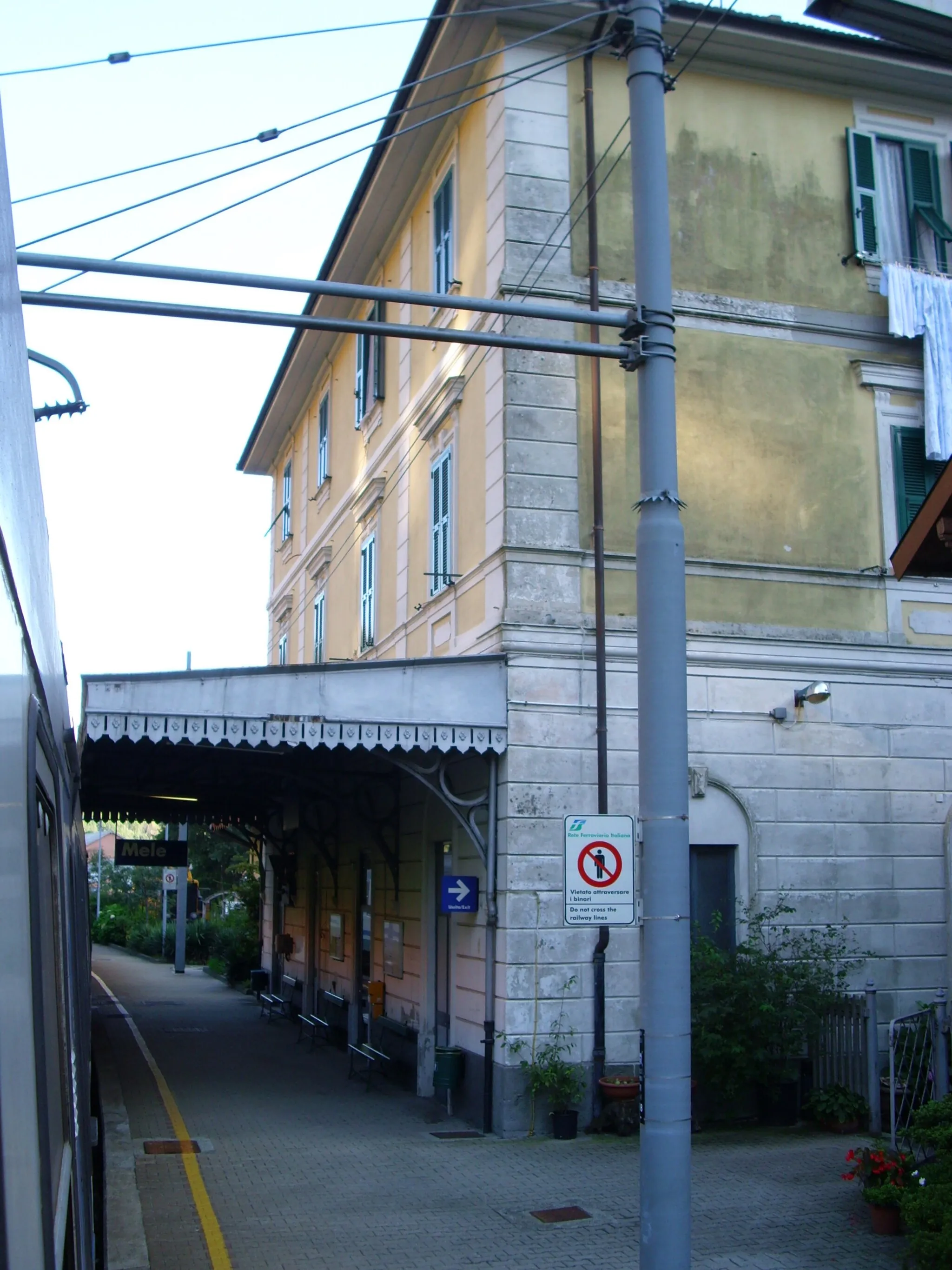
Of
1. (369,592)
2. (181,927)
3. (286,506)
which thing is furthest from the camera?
(181,927)

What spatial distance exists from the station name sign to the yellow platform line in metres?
8.74

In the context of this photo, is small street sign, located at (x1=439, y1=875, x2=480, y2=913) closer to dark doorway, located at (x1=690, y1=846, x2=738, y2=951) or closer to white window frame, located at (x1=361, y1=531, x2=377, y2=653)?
dark doorway, located at (x1=690, y1=846, x2=738, y2=951)

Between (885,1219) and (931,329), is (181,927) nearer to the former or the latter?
(931,329)

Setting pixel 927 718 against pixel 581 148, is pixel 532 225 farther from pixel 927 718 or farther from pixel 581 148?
pixel 927 718

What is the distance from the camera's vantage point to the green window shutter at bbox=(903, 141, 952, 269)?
1612 centimetres

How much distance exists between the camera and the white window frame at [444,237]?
55.1 ft

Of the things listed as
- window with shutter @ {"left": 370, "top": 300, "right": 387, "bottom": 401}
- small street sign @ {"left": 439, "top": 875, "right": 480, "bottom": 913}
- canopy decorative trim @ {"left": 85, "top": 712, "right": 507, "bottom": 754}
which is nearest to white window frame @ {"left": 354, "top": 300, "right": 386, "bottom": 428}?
window with shutter @ {"left": 370, "top": 300, "right": 387, "bottom": 401}

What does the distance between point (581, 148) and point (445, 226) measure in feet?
9.16

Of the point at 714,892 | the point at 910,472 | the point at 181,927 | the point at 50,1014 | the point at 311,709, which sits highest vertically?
the point at 910,472

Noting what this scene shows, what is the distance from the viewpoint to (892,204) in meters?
16.3

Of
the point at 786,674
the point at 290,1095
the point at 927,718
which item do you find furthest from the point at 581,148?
the point at 290,1095

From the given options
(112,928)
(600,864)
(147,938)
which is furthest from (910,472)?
(112,928)

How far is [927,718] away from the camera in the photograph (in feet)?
Result: 50.4

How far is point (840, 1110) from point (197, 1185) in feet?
20.8
